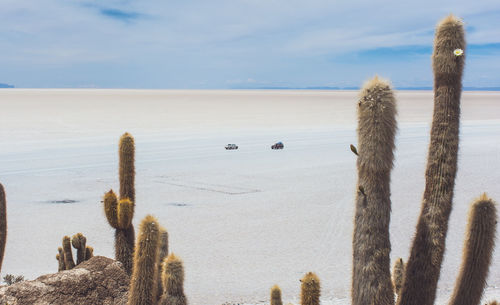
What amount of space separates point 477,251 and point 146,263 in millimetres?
2681

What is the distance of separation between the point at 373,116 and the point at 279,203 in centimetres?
1177

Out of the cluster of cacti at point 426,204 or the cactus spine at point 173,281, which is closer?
the cluster of cacti at point 426,204

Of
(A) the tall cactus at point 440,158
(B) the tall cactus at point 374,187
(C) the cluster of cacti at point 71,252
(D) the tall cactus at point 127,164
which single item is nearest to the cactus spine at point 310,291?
(B) the tall cactus at point 374,187

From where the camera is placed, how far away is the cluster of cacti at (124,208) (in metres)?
7.19

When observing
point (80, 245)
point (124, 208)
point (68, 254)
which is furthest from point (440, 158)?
point (68, 254)

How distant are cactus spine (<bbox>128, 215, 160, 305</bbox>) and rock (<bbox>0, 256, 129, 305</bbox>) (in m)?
1.58

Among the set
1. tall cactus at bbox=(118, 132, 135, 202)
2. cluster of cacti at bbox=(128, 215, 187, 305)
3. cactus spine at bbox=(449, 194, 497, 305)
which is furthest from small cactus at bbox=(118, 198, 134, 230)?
cactus spine at bbox=(449, 194, 497, 305)

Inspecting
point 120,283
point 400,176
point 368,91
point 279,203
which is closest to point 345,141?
point 400,176

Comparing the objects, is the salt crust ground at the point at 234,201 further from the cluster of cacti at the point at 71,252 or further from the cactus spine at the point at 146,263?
the cactus spine at the point at 146,263

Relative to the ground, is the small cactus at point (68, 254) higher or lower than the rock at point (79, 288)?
higher

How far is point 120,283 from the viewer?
6.75 m

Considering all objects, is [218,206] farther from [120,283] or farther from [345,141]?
[345,141]

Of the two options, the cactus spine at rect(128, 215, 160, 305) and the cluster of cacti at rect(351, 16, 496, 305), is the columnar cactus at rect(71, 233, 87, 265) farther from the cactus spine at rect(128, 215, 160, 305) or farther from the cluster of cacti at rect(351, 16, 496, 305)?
the cluster of cacti at rect(351, 16, 496, 305)

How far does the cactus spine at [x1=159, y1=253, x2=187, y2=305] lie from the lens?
14.9 feet
